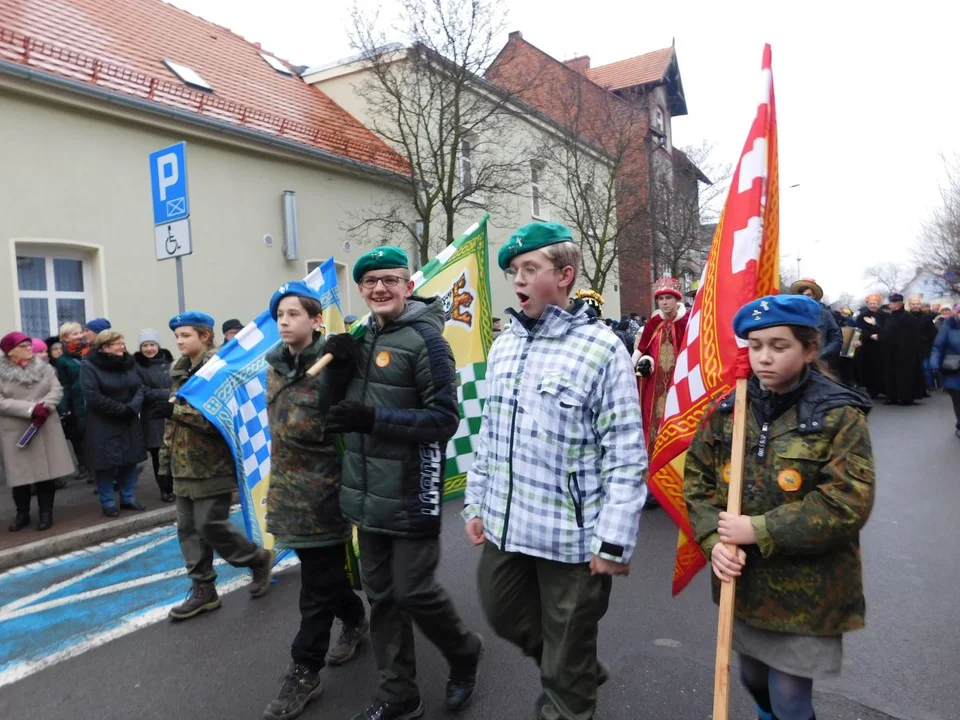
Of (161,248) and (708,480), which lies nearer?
(708,480)

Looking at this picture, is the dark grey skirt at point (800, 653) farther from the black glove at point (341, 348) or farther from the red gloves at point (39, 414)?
the red gloves at point (39, 414)

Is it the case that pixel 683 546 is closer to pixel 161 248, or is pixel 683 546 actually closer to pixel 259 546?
pixel 259 546

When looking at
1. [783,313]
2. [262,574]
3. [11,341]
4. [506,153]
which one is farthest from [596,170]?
[783,313]

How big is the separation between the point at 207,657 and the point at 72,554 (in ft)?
9.03

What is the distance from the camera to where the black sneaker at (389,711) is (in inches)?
112

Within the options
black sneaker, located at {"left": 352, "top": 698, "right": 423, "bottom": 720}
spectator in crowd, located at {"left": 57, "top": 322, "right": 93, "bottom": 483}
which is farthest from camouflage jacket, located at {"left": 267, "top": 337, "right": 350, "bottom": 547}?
spectator in crowd, located at {"left": 57, "top": 322, "right": 93, "bottom": 483}

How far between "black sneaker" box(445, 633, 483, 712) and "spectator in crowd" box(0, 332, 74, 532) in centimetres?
468

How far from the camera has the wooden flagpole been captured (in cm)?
206

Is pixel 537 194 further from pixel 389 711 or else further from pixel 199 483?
pixel 389 711

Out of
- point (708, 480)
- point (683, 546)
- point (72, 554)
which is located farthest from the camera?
point (72, 554)

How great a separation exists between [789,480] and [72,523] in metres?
6.14

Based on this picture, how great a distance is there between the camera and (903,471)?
7414 millimetres

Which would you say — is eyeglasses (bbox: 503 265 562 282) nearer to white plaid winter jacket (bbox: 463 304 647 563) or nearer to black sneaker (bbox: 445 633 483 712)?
white plaid winter jacket (bbox: 463 304 647 563)

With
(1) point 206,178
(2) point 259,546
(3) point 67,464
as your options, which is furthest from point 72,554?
(1) point 206,178
